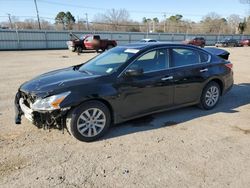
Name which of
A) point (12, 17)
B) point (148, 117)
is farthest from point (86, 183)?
point (12, 17)

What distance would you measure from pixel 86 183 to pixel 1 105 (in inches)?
154

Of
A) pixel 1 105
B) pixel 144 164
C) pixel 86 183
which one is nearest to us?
pixel 86 183

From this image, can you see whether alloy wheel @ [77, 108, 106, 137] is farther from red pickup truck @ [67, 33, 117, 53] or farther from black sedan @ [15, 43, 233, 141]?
red pickup truck @ [67, 33, 117, 53]

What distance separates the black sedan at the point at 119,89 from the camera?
3.58 metres

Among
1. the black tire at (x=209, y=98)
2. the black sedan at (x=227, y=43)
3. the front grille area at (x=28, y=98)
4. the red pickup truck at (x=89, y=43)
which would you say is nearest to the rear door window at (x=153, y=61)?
the black tire at (x=209, y=98)

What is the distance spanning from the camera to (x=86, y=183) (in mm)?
2787

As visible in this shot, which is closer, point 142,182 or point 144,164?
point 142,182

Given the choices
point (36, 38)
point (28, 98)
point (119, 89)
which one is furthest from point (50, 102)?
point (36, 38)

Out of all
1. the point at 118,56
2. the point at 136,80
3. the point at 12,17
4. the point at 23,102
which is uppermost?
the point at 12,17

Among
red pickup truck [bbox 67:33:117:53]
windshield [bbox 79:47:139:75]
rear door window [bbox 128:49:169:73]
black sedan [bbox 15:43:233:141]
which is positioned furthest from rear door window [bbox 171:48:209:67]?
red pickup truck [bbox 67:33:117:53]

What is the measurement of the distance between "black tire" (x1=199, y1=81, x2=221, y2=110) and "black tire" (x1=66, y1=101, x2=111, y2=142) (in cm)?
242

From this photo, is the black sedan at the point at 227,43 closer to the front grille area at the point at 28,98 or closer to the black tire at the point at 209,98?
the black tire at the point at 209,98

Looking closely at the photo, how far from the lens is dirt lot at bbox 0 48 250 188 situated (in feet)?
9.37

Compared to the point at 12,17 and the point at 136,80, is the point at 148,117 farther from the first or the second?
the point at 12,17
